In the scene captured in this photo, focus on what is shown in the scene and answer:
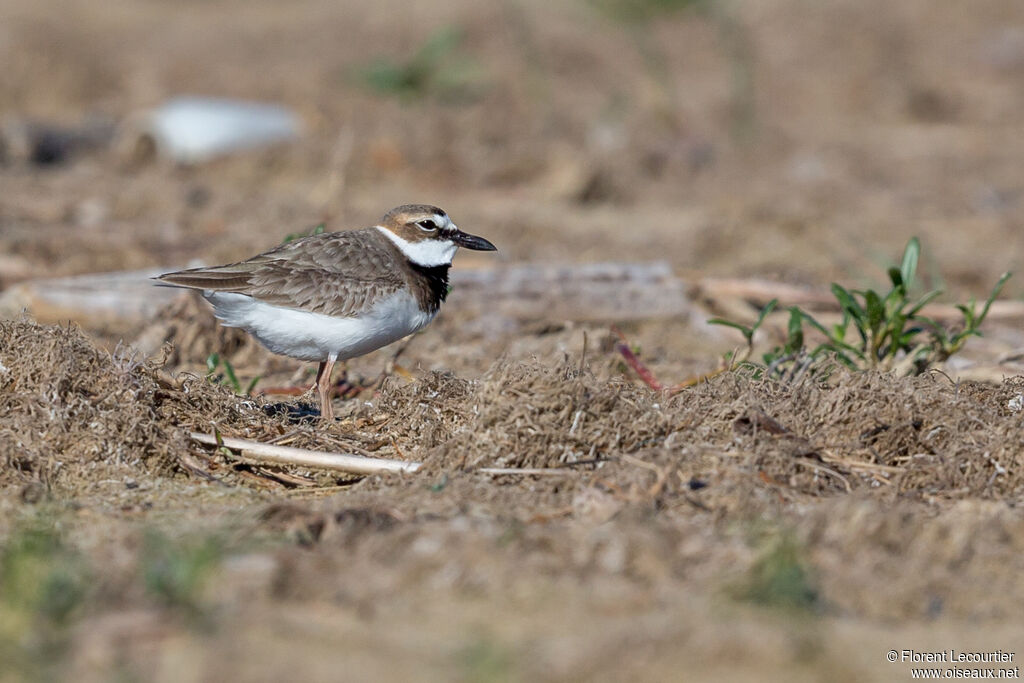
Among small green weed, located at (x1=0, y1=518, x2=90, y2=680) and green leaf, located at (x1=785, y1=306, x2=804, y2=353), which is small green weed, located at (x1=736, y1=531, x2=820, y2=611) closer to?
small green weed, located at (x1=0, y1=518, x2=90, y2=680)

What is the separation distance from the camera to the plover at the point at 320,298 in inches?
212

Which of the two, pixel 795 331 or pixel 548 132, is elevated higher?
pixel 548 132

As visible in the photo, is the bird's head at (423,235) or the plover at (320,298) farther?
the bird's head at (423,235)

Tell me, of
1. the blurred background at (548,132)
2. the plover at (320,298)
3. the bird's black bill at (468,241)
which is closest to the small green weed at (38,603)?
the plover at (320,298)

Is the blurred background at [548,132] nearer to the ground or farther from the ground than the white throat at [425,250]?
farther from the ground

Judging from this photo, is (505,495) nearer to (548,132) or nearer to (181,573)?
(181,573)

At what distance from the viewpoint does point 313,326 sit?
17.6ft

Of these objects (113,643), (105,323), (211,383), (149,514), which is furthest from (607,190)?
(113,643)

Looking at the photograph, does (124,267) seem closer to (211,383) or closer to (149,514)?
(211,383)

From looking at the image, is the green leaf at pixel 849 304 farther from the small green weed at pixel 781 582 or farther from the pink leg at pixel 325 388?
the small green weed at pixel 781 582

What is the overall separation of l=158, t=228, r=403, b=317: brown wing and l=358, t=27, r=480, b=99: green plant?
767 cm

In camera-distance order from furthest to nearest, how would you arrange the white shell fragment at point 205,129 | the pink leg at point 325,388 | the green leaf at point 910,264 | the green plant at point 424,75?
the green plant at point 424,75, the white shell fragment at point 205,129, the green leaf at point 910,264, the pink leg at point 325,388

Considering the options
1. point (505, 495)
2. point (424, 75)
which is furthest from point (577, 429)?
point (424, 75)

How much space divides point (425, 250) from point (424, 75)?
25.5ft
